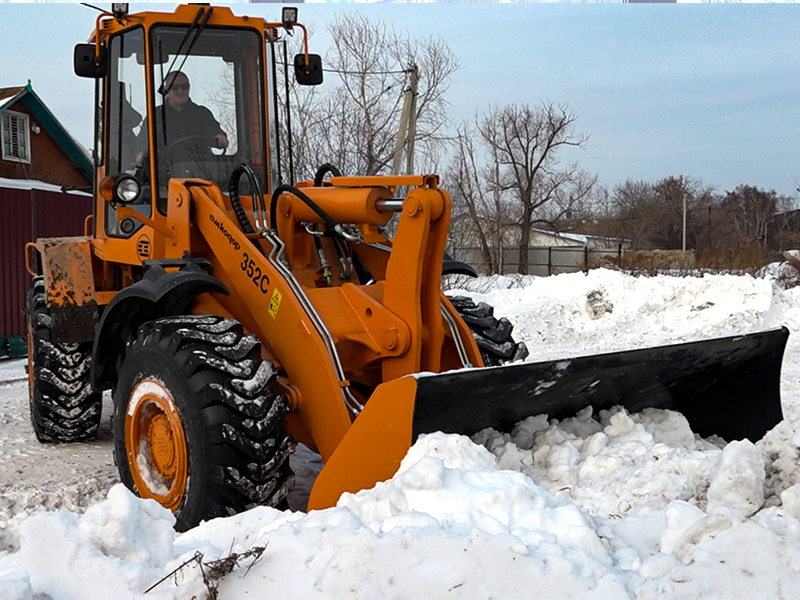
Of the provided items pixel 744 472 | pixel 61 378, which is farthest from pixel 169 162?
pixel 744 472

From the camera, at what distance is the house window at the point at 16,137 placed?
18.5 meters

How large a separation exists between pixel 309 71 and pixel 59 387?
2.94 meters

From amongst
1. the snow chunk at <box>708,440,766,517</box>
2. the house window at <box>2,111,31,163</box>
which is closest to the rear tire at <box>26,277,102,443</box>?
the snow chunk at <box>708,440,766,517</box>

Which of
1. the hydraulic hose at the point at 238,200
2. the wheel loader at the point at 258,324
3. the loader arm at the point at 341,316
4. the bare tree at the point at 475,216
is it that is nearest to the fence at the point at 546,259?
the bare tree at the point at 475,216

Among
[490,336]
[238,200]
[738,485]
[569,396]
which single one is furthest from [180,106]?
[738,485]

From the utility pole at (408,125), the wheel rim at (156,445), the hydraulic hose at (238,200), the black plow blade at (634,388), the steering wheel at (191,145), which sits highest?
the utility pole at (408,125)

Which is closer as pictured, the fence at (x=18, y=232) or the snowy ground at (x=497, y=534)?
the snowy ground at (x=497, y=534)

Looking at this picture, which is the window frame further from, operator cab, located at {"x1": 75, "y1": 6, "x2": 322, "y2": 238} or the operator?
the operator

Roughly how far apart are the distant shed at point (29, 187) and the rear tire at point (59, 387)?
3837 millimetres

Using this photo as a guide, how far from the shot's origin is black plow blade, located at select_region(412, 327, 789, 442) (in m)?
3.61

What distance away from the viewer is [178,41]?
5324mm

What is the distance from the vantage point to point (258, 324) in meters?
4.62

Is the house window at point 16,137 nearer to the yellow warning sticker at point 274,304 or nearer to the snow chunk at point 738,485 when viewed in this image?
the yellow warning sticker at point 274,304

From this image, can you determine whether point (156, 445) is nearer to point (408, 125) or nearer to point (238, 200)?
point (238, 200)
